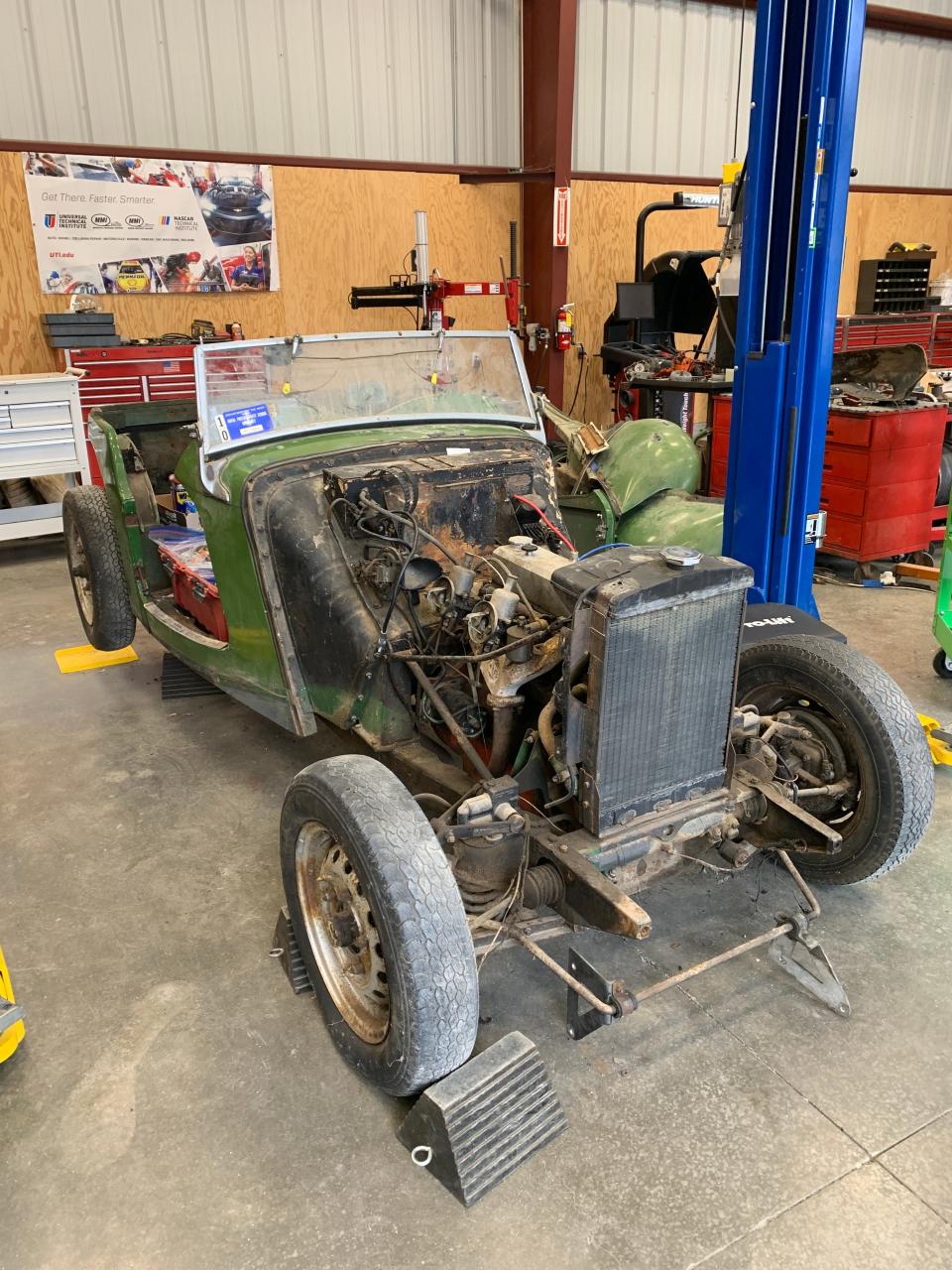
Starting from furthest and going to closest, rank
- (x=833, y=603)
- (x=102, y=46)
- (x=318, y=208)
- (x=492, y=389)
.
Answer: (x=318, y=208), (x=102, y=46), (x=833, y=603), (x=492, y=389)

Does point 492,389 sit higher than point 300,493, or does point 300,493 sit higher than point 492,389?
point 492,389

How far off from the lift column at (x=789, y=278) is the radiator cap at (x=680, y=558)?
2.05 metres

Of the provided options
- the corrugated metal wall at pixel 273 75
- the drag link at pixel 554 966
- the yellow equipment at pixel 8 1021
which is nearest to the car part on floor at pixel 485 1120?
the drag link at pixel 554 966

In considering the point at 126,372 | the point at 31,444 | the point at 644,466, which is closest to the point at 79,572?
the point at 31,444

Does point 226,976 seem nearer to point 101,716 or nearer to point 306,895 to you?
point 306,895

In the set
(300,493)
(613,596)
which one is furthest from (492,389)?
(613,596)

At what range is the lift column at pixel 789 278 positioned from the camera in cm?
369

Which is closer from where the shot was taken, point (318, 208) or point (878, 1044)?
point (878, 1044)

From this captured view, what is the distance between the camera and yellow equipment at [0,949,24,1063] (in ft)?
7.38

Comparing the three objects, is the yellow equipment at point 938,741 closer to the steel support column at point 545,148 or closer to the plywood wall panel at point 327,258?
the steel support column at point 545,148

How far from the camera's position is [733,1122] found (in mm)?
2100

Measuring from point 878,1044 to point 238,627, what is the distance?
242 centimetres

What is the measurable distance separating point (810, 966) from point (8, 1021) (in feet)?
6.63

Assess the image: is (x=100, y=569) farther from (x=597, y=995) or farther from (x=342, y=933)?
(x=597, y=995)
